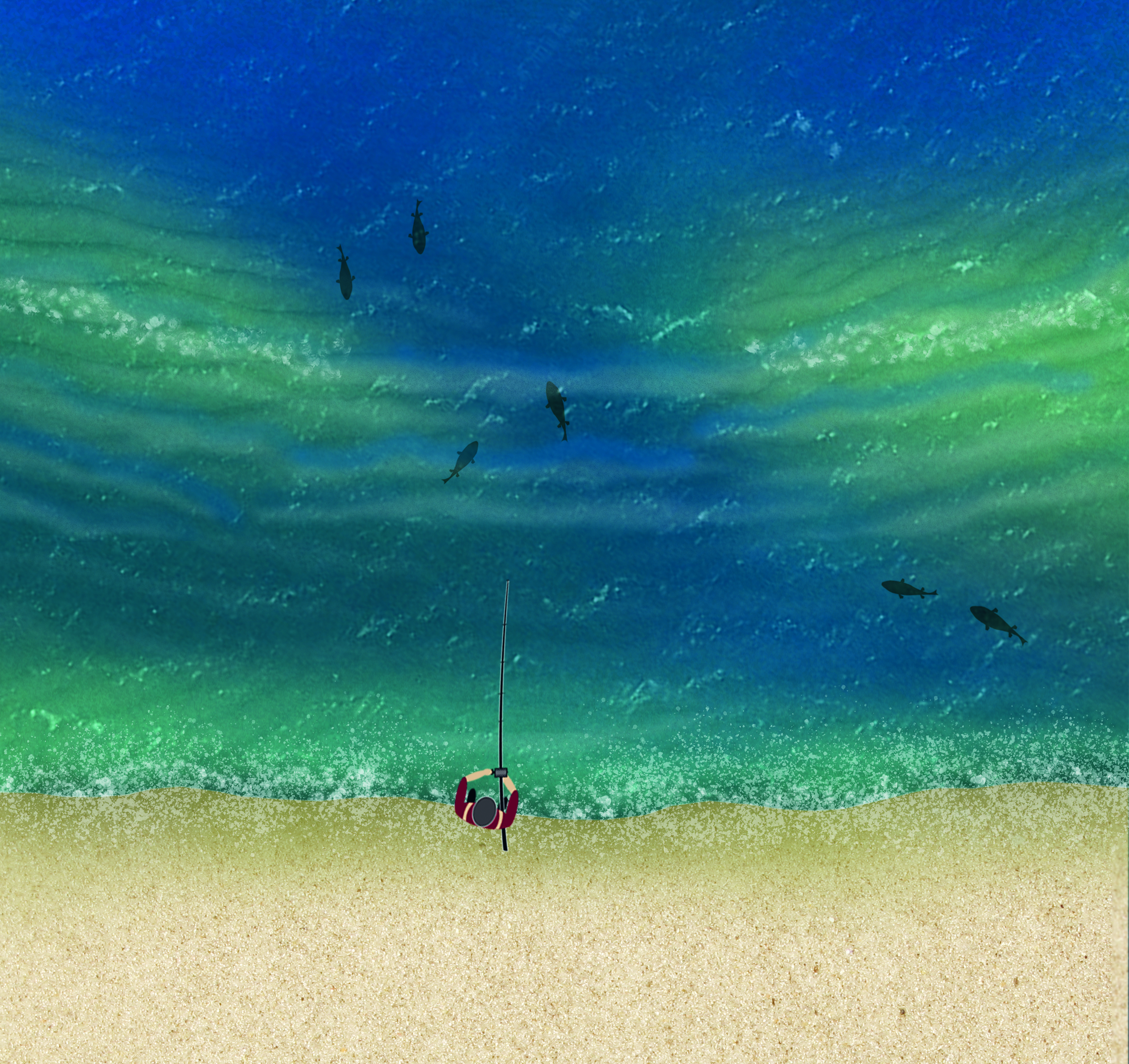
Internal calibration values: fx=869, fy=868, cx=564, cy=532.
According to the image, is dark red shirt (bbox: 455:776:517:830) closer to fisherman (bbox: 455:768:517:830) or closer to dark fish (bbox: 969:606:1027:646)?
fisherman (bbox: 455:768:517:830)

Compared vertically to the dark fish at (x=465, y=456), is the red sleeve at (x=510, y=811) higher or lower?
lower

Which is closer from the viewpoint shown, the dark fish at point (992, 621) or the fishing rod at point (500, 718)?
the fishing rod at point (500, 718)

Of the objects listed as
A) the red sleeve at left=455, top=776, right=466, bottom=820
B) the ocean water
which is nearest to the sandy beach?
the ocean water

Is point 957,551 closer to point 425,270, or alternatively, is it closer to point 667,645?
point 667,645

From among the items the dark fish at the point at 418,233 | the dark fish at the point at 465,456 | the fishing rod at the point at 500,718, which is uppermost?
the dark fish at the point at 418,233

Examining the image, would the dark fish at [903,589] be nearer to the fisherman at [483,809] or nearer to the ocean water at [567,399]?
the ocean water at [567,399]

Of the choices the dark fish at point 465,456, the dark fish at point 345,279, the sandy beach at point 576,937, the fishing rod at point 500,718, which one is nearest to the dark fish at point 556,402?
the dark fish at point 465,456
